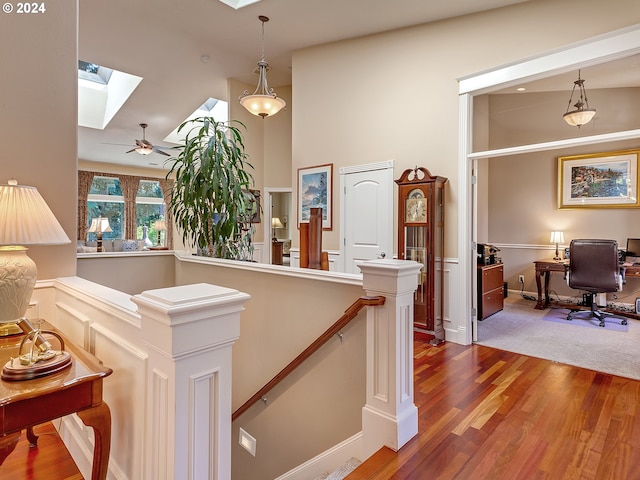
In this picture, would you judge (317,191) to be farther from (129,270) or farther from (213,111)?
(213,111)

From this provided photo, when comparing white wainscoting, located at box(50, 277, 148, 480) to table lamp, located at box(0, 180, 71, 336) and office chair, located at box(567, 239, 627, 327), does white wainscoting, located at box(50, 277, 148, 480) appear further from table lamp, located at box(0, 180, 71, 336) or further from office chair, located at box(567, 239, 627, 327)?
office chair, located at box(567, 239, 627, 327)

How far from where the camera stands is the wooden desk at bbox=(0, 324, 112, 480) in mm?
1101

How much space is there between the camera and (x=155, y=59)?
5.15 m

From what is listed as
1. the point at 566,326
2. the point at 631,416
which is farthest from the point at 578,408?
the point at 566,326

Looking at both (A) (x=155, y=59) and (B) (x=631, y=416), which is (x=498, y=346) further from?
(A) (x=155, y=59)

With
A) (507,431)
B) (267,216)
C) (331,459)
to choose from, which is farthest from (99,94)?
(507,431)

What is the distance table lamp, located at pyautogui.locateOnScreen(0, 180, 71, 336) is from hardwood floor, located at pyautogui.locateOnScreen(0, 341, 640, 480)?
79cm

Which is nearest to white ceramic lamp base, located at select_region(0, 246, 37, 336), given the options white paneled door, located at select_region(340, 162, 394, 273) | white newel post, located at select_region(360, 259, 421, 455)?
white newel post, located at select_region(360, 259, 421, 455)

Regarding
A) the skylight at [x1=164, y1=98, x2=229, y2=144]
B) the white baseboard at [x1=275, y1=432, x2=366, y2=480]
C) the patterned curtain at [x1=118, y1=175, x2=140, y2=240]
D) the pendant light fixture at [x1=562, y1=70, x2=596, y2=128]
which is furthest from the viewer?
the patterned curtain at [x1=118, y1=175, x2=140, y2=240]

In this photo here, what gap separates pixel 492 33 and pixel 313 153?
8.36 feet

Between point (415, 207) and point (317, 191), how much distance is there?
1.61 m

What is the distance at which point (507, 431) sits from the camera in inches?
84.0

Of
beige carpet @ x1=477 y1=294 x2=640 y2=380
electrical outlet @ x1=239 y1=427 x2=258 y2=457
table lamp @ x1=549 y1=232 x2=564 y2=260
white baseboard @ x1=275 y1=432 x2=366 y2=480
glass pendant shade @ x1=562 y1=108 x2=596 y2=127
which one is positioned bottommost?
electrical outlet @ x1=239 y1=427 x2=258 y2=457

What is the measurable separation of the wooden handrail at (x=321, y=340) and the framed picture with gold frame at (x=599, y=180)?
5.40m
